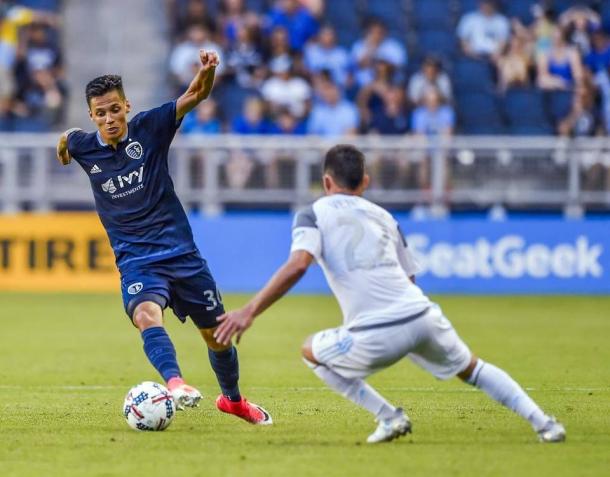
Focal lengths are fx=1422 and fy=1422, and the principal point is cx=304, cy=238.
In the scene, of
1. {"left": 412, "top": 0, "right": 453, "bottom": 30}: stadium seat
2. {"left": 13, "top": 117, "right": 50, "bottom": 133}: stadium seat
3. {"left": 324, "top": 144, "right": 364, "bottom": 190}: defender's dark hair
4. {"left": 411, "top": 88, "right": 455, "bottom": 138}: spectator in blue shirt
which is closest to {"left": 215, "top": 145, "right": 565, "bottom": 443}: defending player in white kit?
{"left": 324, "top": 144, "right": 364, "bottom": 190}: defender's dark hair

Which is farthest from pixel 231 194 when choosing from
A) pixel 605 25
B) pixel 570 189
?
pixel 605 25

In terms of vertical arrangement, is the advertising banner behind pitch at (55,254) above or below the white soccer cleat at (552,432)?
below

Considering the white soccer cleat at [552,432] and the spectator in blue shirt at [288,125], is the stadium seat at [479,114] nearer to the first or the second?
the spectator in blue shirt at [288,125]

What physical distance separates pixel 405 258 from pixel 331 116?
44.4 feet

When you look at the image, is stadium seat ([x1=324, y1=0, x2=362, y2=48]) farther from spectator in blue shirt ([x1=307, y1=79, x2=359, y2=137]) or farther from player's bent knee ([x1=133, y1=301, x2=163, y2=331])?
player's bent knee ([x1=133, y1=301, x2=163, y2=331])

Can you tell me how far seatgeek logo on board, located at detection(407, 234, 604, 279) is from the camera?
2030 centimetres

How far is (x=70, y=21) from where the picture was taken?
80.4 ft

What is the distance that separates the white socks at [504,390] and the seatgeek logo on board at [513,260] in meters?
13.0

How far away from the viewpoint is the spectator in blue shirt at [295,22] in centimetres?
2244

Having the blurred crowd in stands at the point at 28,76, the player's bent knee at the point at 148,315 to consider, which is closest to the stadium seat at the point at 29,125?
the blurred crowd in stands at the point at 28,76

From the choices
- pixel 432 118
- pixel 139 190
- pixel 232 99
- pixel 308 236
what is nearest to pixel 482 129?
pixel 432 118

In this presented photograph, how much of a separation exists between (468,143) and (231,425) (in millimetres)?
11912

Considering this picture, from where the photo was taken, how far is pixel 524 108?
72.2ft

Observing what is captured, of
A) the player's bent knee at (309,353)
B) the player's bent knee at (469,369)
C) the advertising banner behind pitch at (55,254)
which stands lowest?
the advertising banner behind pitch at (55,254)
